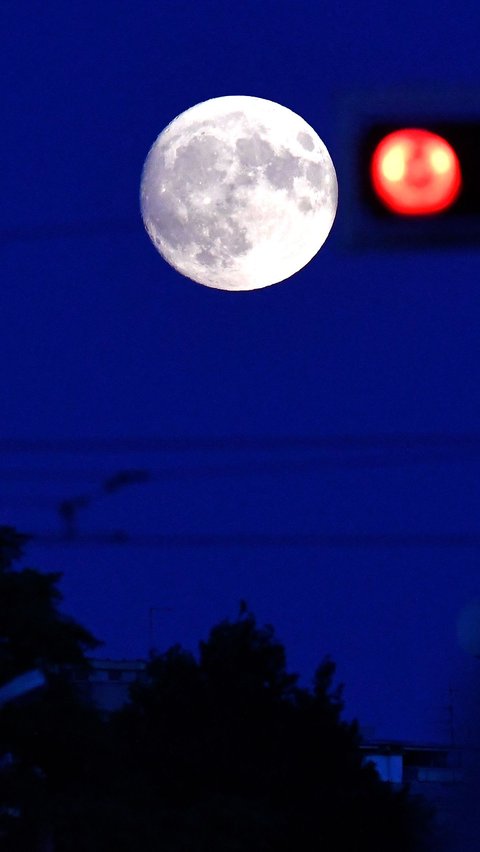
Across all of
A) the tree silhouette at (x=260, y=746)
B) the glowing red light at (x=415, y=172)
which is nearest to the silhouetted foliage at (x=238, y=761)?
the tree silhouette at (x=260, y=746)


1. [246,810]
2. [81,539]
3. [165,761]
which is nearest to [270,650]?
[165,761]

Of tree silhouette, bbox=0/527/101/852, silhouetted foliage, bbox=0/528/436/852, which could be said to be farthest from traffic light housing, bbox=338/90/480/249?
silhouetted foliage, bbox=0/528/436/852

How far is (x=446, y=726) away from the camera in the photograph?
225 inches

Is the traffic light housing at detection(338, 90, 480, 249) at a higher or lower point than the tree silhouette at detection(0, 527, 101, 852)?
lower

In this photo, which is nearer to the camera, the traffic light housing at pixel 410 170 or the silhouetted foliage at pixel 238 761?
the traffic light housing at pixel 410 170

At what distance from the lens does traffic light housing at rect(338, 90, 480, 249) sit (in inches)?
182

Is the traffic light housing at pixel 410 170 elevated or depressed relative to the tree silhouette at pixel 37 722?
depressed

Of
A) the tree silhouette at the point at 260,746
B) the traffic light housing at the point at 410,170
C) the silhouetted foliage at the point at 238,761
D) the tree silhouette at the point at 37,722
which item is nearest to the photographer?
the traffic light housing at the point at 410,170

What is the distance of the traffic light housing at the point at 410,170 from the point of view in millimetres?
4613

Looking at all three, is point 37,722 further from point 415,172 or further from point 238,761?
point 415,172

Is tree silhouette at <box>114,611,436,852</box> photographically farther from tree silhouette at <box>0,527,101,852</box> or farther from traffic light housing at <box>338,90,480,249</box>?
traffic light housing at <box>338,90,480,249</box>

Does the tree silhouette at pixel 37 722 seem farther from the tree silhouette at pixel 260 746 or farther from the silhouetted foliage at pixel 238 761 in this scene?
the tree silhouette at pixel 260 746

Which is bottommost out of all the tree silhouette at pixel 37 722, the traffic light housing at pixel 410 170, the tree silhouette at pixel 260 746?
the traffic light housing at pixel 410 170

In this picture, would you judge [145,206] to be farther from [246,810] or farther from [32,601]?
[246,810]
